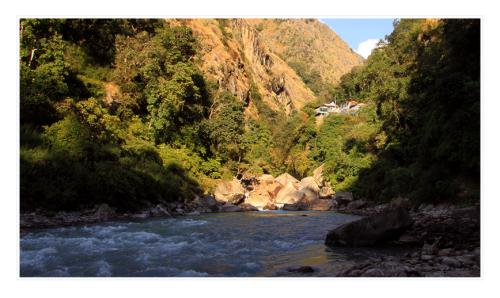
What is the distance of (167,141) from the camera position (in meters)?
25.9

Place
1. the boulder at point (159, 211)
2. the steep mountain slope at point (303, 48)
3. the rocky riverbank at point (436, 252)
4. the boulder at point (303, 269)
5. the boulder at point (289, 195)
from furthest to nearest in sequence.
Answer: the steep mountain slope at point (303, 48) → the boulder at point (289, 195) → the boulder at point (159, 211) → the boulder at point (303, 269) → the rocky riverbank at point (436, 252)

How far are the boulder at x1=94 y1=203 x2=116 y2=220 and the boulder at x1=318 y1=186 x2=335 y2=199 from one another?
18.4 meters

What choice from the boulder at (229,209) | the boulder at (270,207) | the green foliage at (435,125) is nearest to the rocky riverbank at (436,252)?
the green foliage at (435,125)

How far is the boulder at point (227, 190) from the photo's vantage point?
81.6ft

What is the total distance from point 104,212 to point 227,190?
13.2m

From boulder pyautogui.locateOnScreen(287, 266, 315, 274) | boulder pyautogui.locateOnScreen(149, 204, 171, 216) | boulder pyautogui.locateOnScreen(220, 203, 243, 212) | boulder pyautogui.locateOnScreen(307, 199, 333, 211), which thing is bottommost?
boulder pyautogui.locateOnScreen(307, 199, 333, 211)

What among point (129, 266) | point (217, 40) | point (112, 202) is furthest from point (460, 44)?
point (217, 40)

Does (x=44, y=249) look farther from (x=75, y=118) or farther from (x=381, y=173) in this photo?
(x=381, y=173)

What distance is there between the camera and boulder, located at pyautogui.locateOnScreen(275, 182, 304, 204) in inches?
1109

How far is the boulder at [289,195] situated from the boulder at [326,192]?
6.42 feet

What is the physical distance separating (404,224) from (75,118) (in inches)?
523

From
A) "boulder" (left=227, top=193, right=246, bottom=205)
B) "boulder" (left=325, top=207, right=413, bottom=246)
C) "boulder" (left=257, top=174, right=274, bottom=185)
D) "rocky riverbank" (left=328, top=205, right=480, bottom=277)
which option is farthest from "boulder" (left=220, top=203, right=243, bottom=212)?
"boulder" (left=325, top=207, right=413, bottom=246)

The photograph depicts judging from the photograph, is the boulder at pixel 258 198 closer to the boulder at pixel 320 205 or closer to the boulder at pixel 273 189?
the boulder at pixel 273 189

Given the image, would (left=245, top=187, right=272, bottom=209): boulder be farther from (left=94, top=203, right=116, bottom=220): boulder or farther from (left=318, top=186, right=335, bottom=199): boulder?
(left=94, top=203, right=116, bottom=220): boulder
